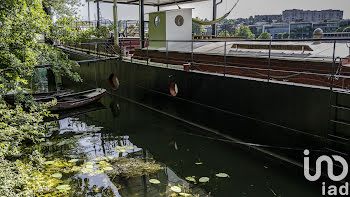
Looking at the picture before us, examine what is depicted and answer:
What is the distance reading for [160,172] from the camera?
6641 millimetres

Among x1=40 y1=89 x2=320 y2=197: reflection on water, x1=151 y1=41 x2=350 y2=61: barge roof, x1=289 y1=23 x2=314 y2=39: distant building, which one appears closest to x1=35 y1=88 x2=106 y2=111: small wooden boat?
x1=40 y1=89 x2=320 y2=197: reflection on water

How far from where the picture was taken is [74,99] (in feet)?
44.5

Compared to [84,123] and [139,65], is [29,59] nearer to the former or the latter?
[84,123]

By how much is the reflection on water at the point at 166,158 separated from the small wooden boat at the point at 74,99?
105 cm

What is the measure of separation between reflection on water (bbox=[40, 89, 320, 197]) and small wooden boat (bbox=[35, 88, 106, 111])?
41.5 inches

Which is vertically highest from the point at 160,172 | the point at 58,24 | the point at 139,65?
the point at 58,24

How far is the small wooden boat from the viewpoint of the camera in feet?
40.5

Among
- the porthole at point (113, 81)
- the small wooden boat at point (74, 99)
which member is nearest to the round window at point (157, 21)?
the porthole at point (113, 81)

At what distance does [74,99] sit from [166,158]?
7736 mm

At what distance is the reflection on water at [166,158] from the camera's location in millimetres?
5805

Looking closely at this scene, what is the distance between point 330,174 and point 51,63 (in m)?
7.13

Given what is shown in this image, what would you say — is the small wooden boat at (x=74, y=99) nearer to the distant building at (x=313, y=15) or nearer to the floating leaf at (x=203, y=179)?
the floating leaf at (x=203, y=179)

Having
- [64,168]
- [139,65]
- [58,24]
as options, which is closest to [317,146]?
[64,168]

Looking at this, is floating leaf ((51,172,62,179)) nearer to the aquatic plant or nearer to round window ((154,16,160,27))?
the aquatic plant
